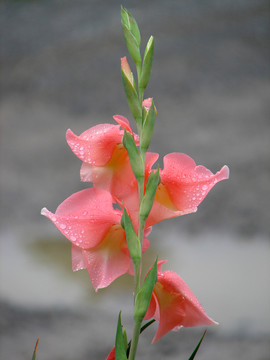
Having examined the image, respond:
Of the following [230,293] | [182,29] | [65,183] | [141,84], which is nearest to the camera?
[141,84]

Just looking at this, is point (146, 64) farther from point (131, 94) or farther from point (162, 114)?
point (162, 114)

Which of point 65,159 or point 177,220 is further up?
point 65,159

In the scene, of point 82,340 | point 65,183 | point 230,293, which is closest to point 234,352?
point 230,293

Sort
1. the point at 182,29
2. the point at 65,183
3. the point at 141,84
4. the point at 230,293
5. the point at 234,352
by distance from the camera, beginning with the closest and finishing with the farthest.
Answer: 1. the point at 141,84
2. the point at 234,352
3. the point at 230,293
4. the point at 65,183
5. the point at 182,29

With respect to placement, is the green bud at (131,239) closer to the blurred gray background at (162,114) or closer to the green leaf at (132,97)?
the green leaf at (132,97)

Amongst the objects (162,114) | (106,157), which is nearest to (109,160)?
(106,157)

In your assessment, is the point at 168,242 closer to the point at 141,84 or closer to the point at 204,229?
the point at 204,229

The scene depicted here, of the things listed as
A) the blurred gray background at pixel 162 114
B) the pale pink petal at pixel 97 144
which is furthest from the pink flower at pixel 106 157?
the blurred gray background at pixel 162 114
